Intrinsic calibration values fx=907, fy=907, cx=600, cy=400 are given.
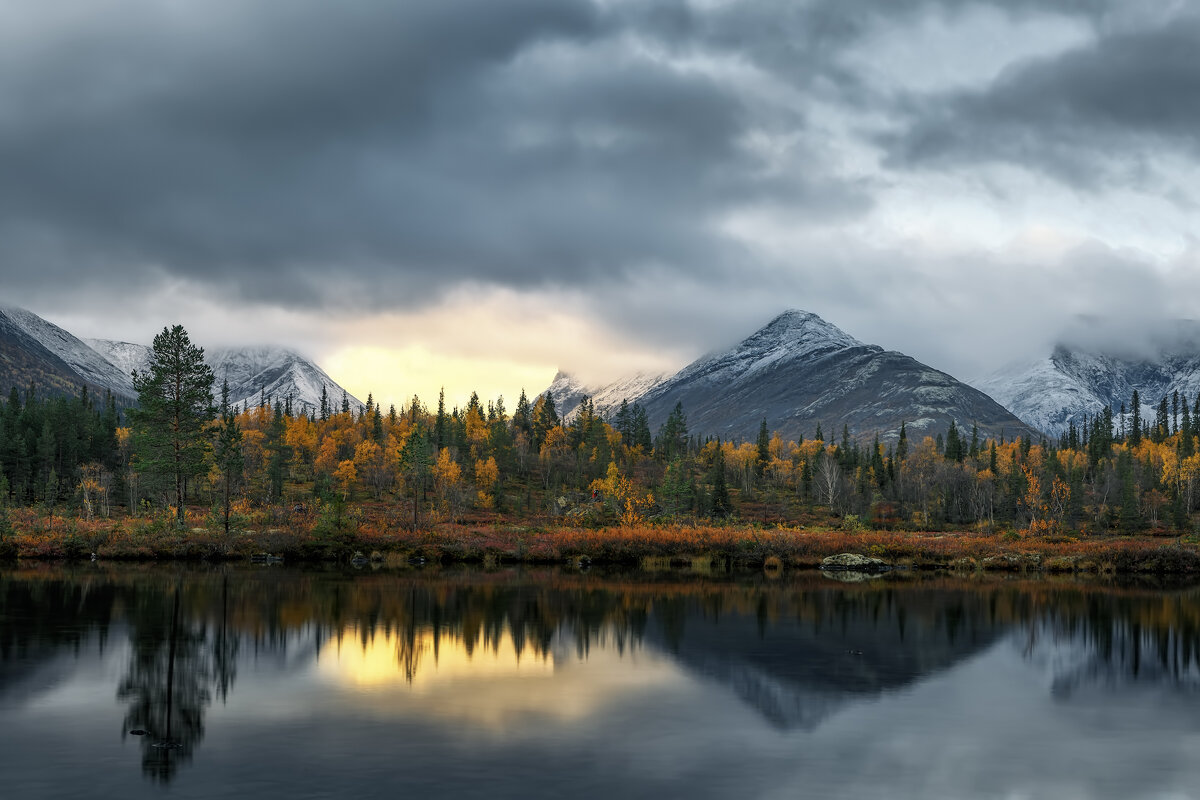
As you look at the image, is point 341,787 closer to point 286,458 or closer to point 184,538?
point 184,538

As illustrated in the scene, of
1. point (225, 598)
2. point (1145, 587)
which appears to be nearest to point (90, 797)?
point (225, 598)

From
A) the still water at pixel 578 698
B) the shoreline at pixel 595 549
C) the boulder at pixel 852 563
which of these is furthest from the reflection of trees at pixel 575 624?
the boulder at pixel 852 563

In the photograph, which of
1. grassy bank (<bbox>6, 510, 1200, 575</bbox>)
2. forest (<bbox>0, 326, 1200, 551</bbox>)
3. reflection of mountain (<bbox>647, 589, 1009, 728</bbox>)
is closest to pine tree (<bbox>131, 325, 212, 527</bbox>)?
forest (<bbox>0, 326, 1200, 551</bbox>)

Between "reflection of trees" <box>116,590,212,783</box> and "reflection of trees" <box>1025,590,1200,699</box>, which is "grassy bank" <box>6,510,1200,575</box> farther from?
"reflection of trees" <box>116,590,212,783</box>

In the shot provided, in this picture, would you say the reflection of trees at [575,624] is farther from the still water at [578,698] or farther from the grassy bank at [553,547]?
the grassy bank at [553,547]

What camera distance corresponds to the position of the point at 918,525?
431 ft

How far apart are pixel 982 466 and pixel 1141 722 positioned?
595 feet

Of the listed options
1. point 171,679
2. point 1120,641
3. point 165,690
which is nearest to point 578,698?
point 165,690

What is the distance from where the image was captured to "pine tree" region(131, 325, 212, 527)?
75.8 m

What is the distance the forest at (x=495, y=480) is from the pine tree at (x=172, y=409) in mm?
208

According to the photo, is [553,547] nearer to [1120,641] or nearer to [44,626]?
[44,626]

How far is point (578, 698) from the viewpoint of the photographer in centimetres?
2559

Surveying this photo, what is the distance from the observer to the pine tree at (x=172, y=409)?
7575 centimetres

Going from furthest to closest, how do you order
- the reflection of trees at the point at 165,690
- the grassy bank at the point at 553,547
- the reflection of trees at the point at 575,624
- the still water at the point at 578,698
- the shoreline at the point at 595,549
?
the grassy bank at the point at 553,547
the shoreline at the point at 595,549
the reflection of trees at the point at 575,624
the reflection of trees at the point at 165,690
the still water at the point at 578,698
